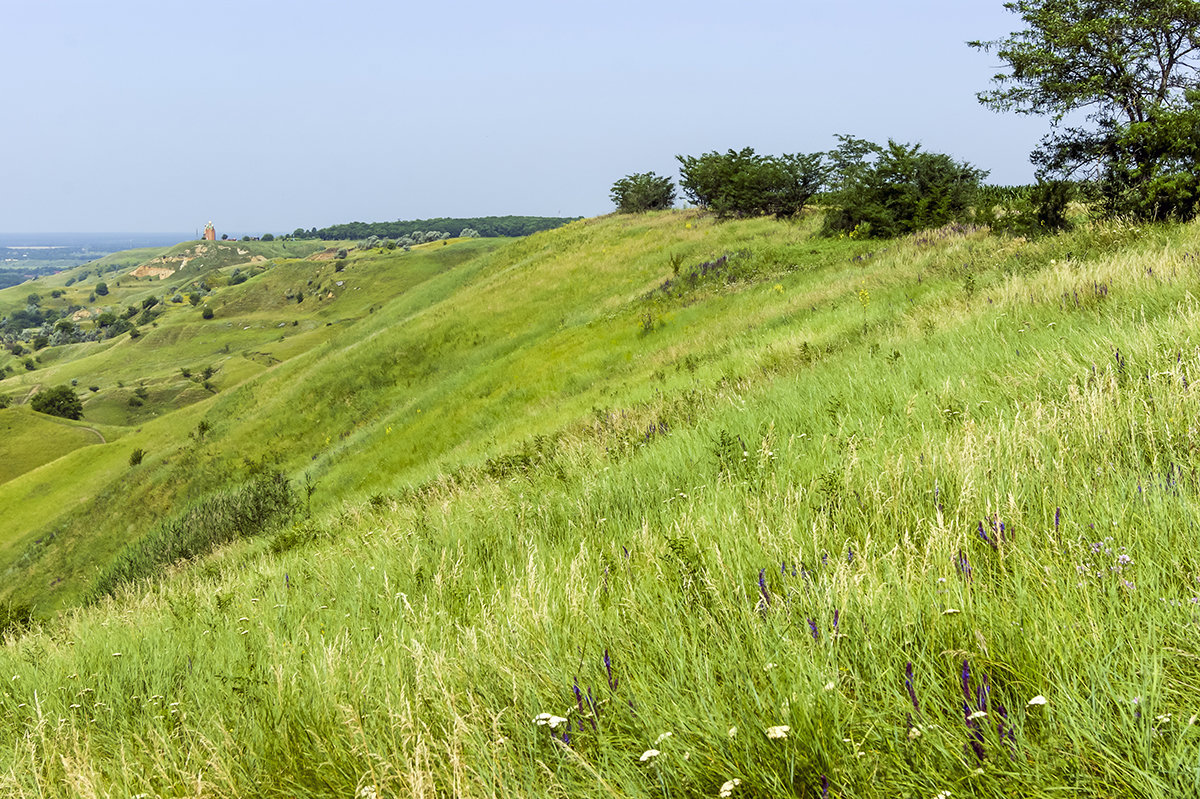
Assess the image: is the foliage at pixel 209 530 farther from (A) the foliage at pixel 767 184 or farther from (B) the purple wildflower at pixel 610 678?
(A) the foliage at pixel 767 184

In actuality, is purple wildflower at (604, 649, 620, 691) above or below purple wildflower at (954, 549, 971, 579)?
below

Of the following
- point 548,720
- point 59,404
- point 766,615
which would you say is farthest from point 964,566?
point 59,404

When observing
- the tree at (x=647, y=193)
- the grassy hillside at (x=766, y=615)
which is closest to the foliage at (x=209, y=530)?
the grassy hillside at (x=766, y=615)

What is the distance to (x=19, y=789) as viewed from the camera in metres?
2.08

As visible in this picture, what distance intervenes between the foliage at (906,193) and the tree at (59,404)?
15274cm

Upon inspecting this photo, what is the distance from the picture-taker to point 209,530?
15797 mm

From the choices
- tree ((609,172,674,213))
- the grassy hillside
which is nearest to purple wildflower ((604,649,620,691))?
the grassy hillside

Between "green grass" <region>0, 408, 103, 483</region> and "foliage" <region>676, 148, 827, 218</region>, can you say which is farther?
"green grass" <region>0, 408, 103, 483</region>

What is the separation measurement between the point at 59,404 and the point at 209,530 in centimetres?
14740

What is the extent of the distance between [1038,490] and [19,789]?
13.0 feet

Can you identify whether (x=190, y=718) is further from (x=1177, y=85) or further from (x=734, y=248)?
(x=734, y=248)

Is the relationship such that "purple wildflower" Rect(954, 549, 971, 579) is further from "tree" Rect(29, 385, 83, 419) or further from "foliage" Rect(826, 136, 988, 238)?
"tree" Rect(29, 385, 83, 419)

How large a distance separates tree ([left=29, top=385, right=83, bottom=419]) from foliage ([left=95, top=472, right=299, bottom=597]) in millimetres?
139843

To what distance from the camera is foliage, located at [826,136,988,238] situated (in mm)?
20852
